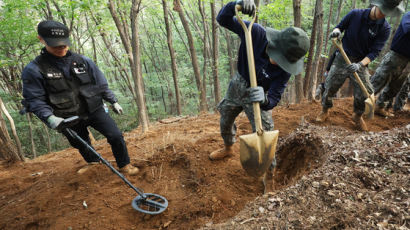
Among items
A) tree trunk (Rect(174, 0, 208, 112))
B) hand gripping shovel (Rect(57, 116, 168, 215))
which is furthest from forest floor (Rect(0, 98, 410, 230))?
tree trunk (Rect(174, 0, 208, 112))

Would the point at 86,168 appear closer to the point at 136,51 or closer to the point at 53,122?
the point at 53,122

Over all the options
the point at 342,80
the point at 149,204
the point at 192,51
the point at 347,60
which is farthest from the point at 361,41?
A: the point at 192,51

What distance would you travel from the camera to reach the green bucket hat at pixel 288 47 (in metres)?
2.02

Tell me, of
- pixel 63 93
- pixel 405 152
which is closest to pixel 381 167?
pixel 405 152

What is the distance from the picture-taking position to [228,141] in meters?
3.15

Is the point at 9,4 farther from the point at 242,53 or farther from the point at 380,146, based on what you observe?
the point at 380,146

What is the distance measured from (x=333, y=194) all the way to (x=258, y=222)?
70 cm

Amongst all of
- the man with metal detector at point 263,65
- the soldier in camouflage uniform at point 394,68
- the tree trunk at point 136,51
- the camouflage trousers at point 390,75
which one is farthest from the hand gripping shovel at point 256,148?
the camouflage trousers at point 390,75

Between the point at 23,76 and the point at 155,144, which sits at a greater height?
the point at 23,76

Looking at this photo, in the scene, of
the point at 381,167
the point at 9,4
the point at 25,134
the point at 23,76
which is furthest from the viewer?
the point at 25,134

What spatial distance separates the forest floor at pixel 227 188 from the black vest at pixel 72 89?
106cm

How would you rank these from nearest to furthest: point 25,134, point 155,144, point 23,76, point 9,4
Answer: point 23,76 < point 155,144 < point 9,4 < point 25,134

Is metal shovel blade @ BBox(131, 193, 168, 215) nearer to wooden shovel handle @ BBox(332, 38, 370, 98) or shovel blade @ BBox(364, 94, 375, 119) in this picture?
wooden shovel handle @ BBox(332, 38, 370, 98)

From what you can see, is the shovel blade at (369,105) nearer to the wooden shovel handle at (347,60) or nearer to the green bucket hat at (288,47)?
the wooden shovel handle at (347,60)
